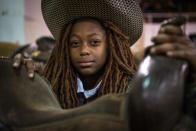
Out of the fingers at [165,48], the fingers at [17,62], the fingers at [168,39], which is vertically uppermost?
the fingers at [168,39]

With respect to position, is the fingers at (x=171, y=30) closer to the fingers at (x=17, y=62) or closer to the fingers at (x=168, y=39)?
the fingers at (x=168, y=39)

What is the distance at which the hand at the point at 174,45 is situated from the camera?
0.51 meters

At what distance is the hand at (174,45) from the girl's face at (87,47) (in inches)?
23.1

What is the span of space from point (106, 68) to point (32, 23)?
4.24 metres

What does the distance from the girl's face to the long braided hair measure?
0.04 m

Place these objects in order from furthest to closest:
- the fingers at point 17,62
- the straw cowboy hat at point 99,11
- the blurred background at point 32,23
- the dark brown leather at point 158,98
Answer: the blurred background at point 32,23 → the straw cowboy hat at point 99,11 → the fingers at point 17,62 → the dark brown leather at point 158,98

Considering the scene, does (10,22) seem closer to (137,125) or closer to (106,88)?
(106,88)

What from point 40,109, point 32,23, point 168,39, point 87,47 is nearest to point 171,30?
point 168,39

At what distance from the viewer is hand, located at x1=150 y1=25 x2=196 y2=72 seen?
510mm

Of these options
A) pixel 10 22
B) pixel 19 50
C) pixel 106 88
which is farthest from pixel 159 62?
pixel 10 22

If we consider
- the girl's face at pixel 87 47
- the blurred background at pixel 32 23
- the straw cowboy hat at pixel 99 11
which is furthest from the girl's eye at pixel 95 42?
the blurred background at pixel 32 23

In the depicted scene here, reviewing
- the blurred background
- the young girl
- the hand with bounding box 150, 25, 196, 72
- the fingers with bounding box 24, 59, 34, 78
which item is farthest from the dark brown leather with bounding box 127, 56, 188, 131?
the blurred background

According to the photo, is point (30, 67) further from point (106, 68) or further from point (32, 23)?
point (32, 23)

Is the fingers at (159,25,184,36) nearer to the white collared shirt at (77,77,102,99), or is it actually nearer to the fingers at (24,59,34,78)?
the fingers at (24,59,34,78)
